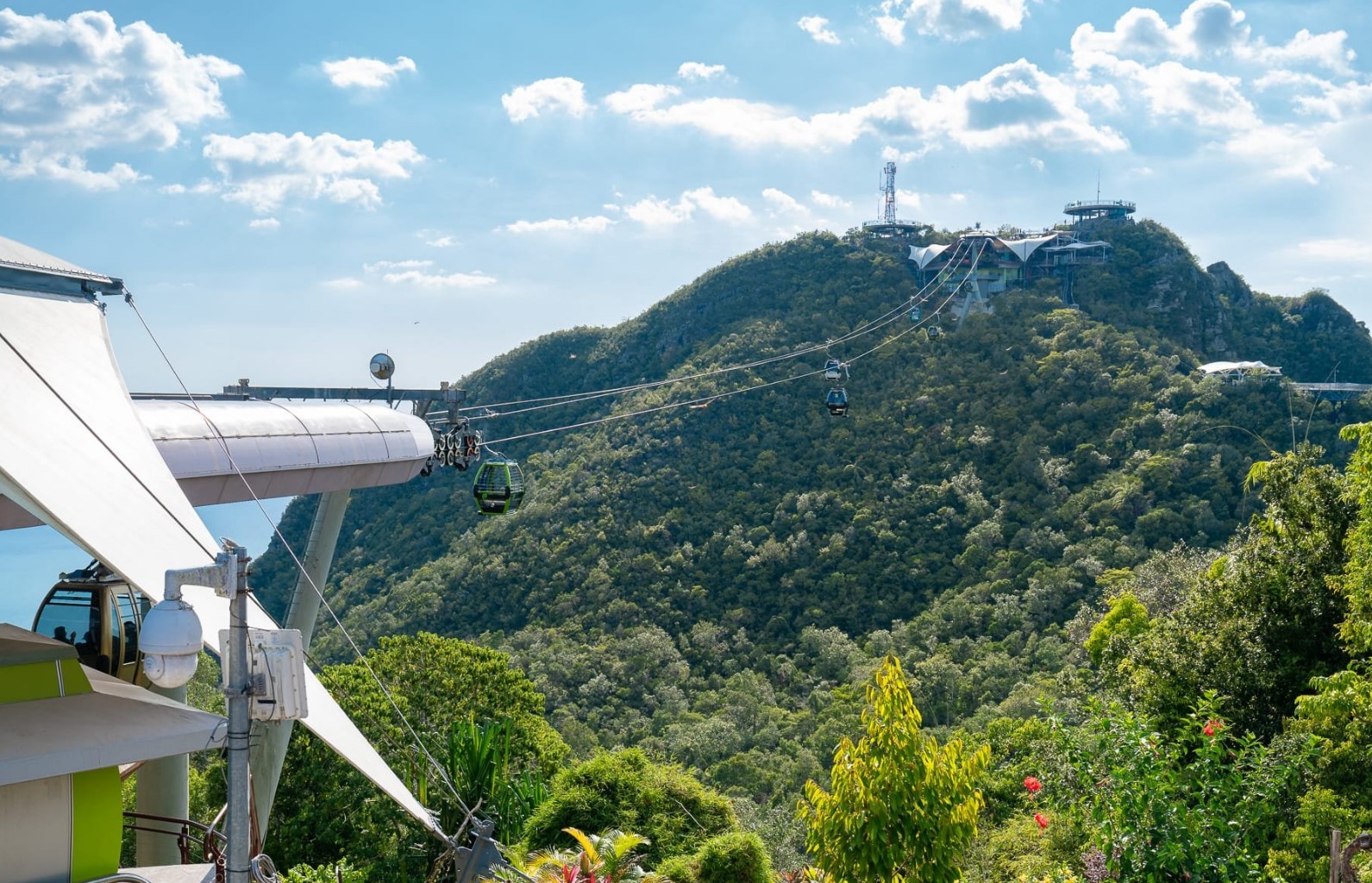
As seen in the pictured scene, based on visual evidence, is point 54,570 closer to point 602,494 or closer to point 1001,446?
point 602,494

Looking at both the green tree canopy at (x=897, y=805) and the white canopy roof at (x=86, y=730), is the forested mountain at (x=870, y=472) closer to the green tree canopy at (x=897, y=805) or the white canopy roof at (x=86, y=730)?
the green tree canopy at (x=897, y=805)

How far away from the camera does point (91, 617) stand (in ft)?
27.2

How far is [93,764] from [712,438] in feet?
133

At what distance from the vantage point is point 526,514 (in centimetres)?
4209

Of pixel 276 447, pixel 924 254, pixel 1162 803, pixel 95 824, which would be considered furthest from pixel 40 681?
pixel 924 254

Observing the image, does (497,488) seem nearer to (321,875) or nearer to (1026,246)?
(321,875)

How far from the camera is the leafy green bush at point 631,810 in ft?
50.5

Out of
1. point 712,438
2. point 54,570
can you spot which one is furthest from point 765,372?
point 54,570

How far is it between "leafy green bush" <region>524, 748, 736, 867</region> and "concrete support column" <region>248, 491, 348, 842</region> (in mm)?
4666

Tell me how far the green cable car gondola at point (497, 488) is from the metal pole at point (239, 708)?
8669mm

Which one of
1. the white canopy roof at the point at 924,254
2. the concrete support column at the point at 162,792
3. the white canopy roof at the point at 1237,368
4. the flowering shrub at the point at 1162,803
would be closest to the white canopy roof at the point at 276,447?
the concrete support column at the point at 162,792

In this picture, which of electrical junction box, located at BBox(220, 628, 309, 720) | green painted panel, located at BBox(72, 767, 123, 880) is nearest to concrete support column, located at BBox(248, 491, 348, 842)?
green painted panel, located at BBox(72, 767, 123, 880)

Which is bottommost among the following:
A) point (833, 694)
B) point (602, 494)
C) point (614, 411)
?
point (833, 694)

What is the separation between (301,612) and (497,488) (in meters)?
3.01
